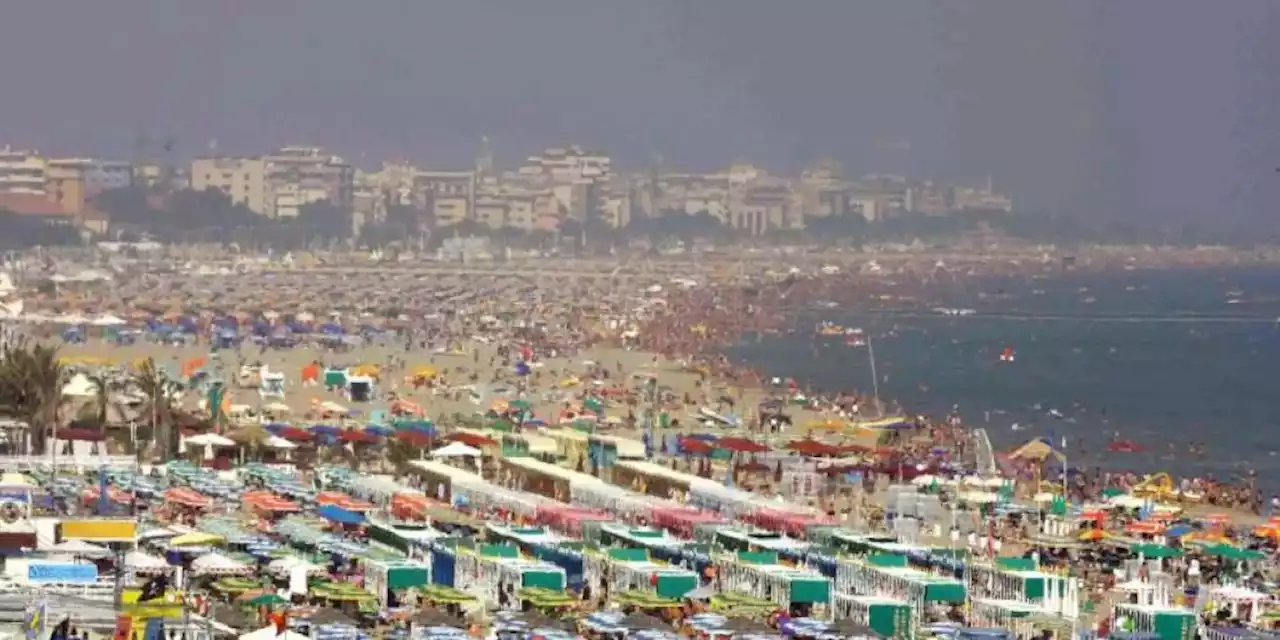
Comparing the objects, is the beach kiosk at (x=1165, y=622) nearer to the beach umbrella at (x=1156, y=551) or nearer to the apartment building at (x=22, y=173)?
the beach umbrella at (x=1156, y=551)

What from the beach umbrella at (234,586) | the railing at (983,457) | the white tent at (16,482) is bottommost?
the railing at (983,457)

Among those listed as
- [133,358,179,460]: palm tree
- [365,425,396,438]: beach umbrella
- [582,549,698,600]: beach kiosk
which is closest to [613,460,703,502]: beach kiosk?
[365,425,396,438]: beach umbrella

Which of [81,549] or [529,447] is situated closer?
[81,549]

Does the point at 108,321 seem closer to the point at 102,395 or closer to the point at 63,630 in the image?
the point at 102,395

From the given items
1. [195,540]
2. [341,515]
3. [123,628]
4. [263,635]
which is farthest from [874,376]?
[123,628]

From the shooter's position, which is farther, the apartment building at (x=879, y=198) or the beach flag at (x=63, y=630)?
the apartment building at (x=879, y=198)

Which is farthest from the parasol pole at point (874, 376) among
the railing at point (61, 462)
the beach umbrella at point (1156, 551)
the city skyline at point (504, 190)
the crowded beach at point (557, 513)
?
the city skyline at point (504, 190)

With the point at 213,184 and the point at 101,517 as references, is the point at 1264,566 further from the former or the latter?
the point at 213,184
